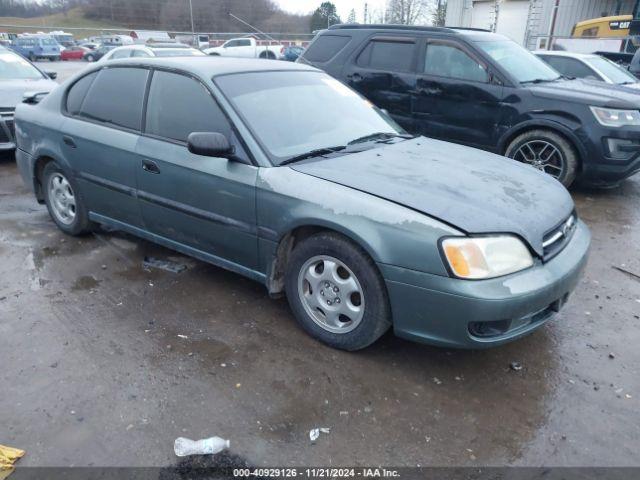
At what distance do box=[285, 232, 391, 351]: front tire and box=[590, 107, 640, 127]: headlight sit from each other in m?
4.26

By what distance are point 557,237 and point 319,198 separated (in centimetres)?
138

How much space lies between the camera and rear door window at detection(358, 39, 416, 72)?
21.6ft

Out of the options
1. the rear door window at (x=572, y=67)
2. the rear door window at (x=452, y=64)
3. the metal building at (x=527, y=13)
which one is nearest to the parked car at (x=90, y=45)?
the metal building at (x=527, y=13)

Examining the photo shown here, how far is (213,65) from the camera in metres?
3.58

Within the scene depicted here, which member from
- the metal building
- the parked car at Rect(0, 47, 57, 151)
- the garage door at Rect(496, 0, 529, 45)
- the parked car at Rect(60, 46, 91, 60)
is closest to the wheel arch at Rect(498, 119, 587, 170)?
the parked car at Rect(0, 47, 57, 151)

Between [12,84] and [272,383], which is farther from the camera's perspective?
[12,84]

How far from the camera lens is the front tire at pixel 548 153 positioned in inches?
228

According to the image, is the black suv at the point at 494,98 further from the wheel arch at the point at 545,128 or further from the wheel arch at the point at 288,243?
the wheel arch at the point at 288,243

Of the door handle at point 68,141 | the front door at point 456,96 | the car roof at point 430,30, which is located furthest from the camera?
the car roof at point 430,30

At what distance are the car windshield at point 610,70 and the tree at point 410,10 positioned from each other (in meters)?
30.5

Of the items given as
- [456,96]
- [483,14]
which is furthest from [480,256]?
[483,14]

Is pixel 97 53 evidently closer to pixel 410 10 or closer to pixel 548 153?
pixel 410 10

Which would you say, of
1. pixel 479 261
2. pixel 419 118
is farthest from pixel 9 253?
pixel 419 118

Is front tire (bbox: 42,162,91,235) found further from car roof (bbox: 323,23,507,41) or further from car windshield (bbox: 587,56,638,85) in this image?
car windshield (bbox: 587,56,638,85)
